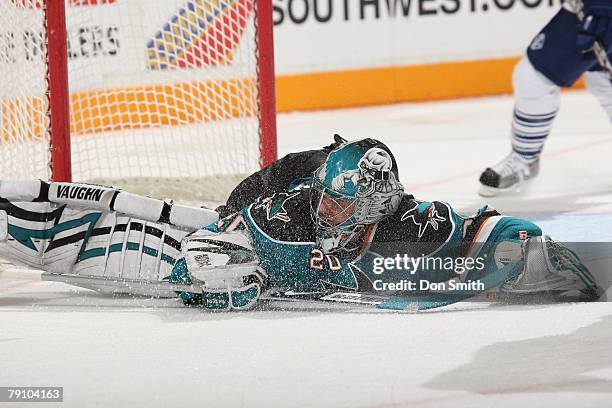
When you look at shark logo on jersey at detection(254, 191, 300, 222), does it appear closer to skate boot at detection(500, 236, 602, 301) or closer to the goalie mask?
the goalie mask

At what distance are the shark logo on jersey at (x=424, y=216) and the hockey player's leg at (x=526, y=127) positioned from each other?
2.06 m

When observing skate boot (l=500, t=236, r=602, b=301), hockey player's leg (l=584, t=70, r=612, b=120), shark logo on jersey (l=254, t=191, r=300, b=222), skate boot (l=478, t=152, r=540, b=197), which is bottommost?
skate boot (l=478, t=152, r=540, b=197)

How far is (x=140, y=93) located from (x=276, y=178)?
200 centimetres

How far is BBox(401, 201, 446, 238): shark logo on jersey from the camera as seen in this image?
8.80ft

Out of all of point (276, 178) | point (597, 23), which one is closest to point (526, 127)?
point (597, 23)

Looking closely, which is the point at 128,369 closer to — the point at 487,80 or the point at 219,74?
the point at 219,74

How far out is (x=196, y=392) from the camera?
2.07m

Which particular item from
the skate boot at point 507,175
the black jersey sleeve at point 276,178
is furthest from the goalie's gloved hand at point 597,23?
the black jersey sleeve at point 276,178

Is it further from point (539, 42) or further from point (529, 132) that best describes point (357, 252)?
point (529, 132)

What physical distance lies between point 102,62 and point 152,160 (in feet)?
1.40

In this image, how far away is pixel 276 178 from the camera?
3006mm

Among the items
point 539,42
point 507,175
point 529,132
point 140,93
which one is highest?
point 539,42

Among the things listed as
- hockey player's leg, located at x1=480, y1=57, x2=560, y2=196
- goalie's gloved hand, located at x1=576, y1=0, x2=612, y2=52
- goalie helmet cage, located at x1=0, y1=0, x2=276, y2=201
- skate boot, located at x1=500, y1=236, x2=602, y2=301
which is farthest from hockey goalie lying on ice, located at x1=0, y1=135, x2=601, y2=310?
hockey player's leg, located at x1=480, y1=57, x2=560, y2=196

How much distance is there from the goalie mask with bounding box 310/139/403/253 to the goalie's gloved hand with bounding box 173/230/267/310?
0.52 ft
